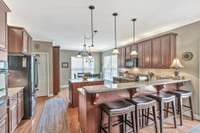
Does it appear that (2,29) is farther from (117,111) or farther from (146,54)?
(146,54)

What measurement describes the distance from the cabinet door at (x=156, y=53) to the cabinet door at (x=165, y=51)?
124 millimetres

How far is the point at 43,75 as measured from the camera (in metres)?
6.45

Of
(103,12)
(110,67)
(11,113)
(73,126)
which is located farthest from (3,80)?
(110,67)

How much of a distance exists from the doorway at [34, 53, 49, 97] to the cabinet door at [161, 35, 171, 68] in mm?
5116

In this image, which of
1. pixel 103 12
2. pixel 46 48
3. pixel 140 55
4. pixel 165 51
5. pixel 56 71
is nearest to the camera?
pixel 103 12

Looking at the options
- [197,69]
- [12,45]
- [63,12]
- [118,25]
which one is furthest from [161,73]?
[12,45]

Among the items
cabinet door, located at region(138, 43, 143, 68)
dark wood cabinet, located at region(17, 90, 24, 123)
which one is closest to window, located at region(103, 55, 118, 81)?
cabinet door, located at region(138, 43, 143, 68)

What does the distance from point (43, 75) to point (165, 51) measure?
214 inches

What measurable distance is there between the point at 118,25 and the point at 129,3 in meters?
1.38

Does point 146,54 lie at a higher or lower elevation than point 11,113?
higher

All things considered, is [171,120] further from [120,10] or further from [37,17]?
[37,17]

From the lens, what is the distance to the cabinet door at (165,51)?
13.4 feet

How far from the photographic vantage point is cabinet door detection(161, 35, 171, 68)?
13.4 feet

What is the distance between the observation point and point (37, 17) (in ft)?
10.8
